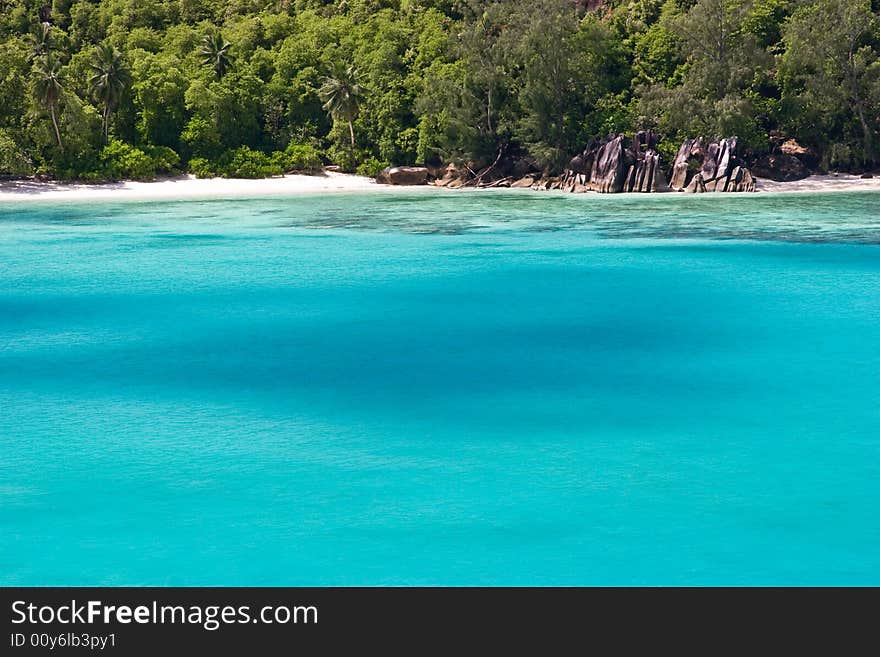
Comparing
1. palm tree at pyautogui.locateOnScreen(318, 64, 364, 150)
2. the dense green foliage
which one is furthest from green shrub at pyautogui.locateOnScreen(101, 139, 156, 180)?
palm tree at pyautogui.locateOnScreen(318, 64, 364, 150)

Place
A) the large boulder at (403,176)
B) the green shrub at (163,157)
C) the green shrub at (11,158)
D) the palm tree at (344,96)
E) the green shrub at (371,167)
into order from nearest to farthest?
1. the green shrub at (11,158)
2. the green shrub at (163,157)
3. the large boulder at (403,176)
4. the palm tree at (344,96)
5. the green shrub at (371,167)

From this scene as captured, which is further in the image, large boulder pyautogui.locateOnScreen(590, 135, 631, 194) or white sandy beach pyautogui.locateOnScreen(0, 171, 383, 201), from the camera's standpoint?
large boulder pyautogui.locateOnScreen(590, 135, 631, 194)

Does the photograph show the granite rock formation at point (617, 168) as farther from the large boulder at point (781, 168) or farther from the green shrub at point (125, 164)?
the green shrub at point (125, 164)

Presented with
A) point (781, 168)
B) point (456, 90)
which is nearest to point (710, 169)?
point (781, 168)

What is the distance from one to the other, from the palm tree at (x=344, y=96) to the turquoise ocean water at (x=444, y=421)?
1623 inches

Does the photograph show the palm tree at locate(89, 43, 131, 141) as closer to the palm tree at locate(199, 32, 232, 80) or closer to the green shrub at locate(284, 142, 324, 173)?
the palm tree at locate(199, 32, 232, 80)

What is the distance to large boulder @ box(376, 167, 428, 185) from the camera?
237 feet

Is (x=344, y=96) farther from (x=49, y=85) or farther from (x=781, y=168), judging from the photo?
(x=781, y=168)

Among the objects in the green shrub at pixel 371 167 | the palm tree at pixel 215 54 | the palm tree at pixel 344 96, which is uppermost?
the palm tree at pixel 215 54

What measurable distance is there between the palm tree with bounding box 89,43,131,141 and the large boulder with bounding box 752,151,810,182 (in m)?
40.9

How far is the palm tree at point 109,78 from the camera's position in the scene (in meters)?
67.8

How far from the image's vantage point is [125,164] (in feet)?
223

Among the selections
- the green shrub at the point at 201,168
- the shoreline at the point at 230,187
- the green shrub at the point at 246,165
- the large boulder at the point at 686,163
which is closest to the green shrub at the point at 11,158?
the shoreline at the point at 230,187

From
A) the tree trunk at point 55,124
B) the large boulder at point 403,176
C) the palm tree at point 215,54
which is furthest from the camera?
the palm tree at point 215,54
